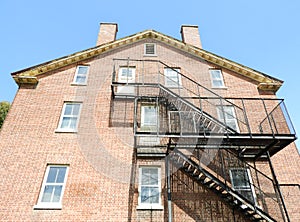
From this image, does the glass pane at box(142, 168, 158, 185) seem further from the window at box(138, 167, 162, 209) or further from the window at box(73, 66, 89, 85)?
the window at box(73, 66, 89, 85)

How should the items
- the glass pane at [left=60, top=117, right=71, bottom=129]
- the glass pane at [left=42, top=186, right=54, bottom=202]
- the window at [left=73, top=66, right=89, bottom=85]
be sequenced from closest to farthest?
the glass pane at [left=42, top=186, right=54, bottom=202] → the glass pane at [left=60, top=117, right=71, bottom=129] → the window at [left=73, top=66, right=89, bottom=85]

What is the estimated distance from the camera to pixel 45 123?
12.6m

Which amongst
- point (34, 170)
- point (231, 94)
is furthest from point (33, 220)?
point (231, 94)

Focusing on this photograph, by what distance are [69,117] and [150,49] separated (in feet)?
26.8

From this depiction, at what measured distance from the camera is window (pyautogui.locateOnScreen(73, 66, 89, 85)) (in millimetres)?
14906

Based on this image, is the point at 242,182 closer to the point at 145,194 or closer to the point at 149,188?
the point at 149,188

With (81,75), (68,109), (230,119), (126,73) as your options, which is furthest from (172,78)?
(68,109)

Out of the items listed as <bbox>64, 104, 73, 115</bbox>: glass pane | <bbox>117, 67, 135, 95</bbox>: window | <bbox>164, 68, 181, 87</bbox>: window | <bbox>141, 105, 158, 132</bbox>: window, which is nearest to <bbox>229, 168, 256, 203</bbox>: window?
<bbox>141, 105, 158, 132</bbox>: window

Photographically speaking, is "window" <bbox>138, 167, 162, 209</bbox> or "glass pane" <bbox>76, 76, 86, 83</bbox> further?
"glass pane" <bbox>76, 76, 86, 83</bbox>

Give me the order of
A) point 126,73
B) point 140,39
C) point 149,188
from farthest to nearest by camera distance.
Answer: point 140,39 < point 126,73 < point 149,188

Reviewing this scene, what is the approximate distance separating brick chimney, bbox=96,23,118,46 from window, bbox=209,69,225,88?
8.50 meters

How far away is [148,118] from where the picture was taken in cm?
1320

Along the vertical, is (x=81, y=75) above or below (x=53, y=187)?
above

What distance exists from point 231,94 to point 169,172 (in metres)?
6.92
